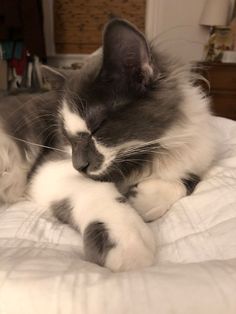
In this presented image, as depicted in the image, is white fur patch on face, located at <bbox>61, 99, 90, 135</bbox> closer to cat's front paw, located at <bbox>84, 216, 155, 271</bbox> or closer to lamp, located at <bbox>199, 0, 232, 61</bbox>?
cat's front paw, located at <bbox>84, 216, 155, 271</bbox>

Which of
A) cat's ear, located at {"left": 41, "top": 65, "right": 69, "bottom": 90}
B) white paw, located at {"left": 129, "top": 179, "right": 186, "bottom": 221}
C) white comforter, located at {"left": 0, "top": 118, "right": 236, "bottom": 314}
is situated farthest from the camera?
cat's ear, located at {"left": 41, "top": 65, "right": 69, "bottom": 90}

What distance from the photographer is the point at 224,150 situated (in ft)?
4.79

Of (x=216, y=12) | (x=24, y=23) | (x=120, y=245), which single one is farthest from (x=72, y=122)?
(x=216, y=12)

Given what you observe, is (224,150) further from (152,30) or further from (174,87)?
(152,30)

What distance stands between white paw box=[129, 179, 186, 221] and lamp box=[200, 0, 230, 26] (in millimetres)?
2542

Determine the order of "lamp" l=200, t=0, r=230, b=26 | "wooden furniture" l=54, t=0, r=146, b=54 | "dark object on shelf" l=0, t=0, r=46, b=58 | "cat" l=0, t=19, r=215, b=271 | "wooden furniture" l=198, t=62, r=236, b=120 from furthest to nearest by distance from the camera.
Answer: "wooden furniture" l=54, t=0, r=146, b=54 < "lamp" l=200, t=0, r=230, b=26 < "wooden furniture" l=198, t=62, r=236, b=120 < "dark object on shelf" l=0, t=0, r=46, b=58 < "cat" l=0, t=19, r=215, b=271

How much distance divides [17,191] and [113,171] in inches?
16.2

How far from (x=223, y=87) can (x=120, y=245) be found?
101 inches

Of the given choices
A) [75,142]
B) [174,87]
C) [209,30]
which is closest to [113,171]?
[75,142]

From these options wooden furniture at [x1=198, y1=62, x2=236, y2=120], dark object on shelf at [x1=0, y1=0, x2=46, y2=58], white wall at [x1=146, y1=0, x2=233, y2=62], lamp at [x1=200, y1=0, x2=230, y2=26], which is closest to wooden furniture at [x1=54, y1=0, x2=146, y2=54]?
white wall at [x1=146, y1=0, x2=233, y2=62]

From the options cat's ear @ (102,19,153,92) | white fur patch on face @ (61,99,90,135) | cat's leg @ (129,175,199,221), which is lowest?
cat's leg @ (129,175,199,221)

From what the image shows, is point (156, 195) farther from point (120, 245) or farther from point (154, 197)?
point (120, 245)

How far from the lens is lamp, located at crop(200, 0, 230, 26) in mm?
3094

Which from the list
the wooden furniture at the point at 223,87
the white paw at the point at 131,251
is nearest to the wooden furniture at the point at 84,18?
the wooden furniture at the point at 223,87
